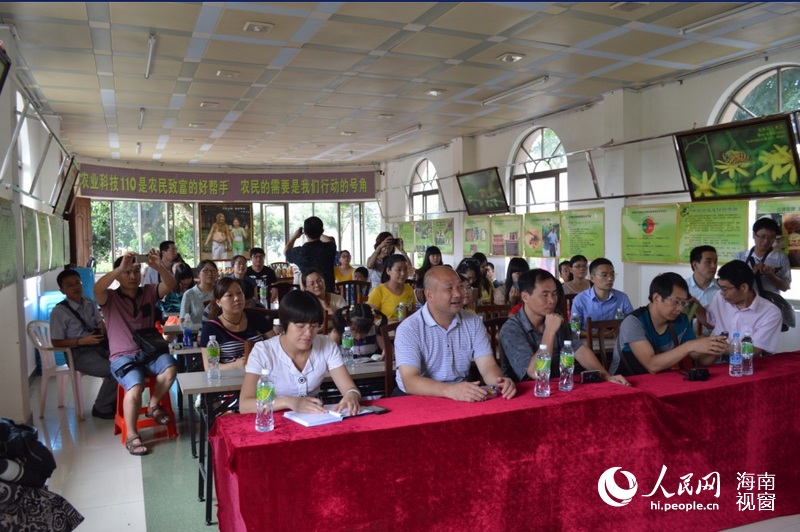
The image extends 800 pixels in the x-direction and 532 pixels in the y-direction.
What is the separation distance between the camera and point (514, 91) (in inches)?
277

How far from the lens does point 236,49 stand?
5375 millimetres

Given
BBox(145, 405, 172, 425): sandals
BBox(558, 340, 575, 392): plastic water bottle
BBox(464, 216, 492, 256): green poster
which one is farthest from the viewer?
BBox(464, 216, 492, 256): green poster

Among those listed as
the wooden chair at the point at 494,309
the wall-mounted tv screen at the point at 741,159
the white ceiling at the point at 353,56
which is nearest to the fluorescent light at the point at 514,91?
the white ceiling at the point at 353,56

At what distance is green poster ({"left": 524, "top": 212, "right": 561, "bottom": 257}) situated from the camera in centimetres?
841

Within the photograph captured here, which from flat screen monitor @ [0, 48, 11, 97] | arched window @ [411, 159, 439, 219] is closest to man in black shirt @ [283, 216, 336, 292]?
flat screen monitor @ [0, 48, 11, 97]

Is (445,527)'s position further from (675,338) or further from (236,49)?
(236,49)

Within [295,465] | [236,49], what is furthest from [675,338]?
[236,49]

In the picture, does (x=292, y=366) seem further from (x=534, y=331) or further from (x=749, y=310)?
(x=749, y=310)

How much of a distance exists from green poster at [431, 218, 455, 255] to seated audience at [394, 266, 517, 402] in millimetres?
7889

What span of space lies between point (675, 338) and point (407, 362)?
60.8 inches

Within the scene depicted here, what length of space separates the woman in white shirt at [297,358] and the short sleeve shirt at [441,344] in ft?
1.08

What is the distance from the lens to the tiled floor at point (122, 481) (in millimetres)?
3006

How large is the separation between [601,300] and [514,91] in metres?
3.34

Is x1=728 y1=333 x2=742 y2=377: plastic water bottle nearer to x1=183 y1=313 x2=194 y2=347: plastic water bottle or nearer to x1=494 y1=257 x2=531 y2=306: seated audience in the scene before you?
x1=494 y1=257 x2=531 y2=306: seated audience
